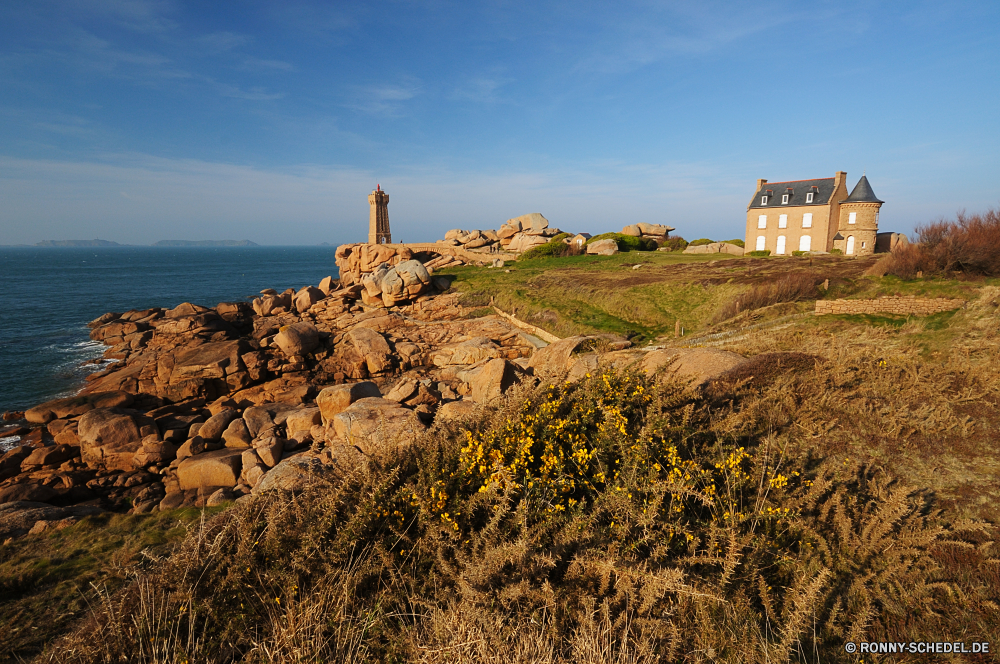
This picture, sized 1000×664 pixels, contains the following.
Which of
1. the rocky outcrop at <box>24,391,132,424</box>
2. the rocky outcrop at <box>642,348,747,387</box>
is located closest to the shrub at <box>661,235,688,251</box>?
the rocky outcrop at <box>642,348,747,387</box>

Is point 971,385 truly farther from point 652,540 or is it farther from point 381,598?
point 381,598

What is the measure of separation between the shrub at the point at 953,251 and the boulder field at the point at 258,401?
37.3ft

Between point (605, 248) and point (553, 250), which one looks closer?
point (605, 248)

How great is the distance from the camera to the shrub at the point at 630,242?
42.3 meters

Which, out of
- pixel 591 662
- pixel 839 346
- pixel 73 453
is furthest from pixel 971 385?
pixel 73 453

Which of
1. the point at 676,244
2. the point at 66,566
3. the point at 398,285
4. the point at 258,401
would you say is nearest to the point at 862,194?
the point at 676,244

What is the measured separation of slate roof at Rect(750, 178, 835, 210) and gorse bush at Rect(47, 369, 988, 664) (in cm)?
3429

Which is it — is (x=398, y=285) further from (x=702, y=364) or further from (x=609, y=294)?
(x=702, y=364)

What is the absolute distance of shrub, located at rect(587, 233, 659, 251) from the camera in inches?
1667

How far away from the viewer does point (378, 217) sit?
5403cm

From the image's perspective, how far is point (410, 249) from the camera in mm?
45719

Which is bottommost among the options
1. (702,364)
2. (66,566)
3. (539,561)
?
(66,566)

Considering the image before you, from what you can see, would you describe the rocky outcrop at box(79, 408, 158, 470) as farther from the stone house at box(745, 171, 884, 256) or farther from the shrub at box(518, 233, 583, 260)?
the stone house at box(745, 171, 884, 256)

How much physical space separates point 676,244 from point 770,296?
27770 mm
